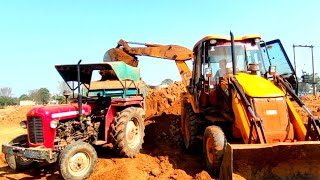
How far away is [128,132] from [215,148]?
10.2 feet

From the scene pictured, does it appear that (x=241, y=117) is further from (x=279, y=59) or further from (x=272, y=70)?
(x=279, y=59)

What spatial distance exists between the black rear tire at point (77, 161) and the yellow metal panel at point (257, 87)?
3.21 metres

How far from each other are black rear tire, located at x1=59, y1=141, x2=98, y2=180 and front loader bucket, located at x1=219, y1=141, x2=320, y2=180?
2.75m

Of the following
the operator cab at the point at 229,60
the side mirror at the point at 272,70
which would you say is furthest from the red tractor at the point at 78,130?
the side mirror at the point at 272,70

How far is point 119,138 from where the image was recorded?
755 cm

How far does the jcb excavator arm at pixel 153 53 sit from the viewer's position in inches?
438

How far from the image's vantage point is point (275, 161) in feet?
16.5

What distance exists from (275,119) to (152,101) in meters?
9.06

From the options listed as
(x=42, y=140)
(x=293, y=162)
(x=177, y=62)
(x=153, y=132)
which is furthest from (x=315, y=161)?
(x=177, y=62)

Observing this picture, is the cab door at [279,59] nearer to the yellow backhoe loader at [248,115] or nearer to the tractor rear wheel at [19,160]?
the yellow backhoe loader at [248,115]

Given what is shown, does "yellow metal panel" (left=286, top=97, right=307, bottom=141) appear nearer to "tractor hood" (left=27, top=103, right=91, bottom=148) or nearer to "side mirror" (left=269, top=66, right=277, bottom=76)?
"side mirror" (left=269, top=66, right=277, bottom=76)

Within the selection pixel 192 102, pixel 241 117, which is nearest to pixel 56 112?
pixel 192 102

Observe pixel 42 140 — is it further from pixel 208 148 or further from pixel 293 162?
pixel 293 162

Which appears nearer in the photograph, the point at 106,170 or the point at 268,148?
the point at 268,148
